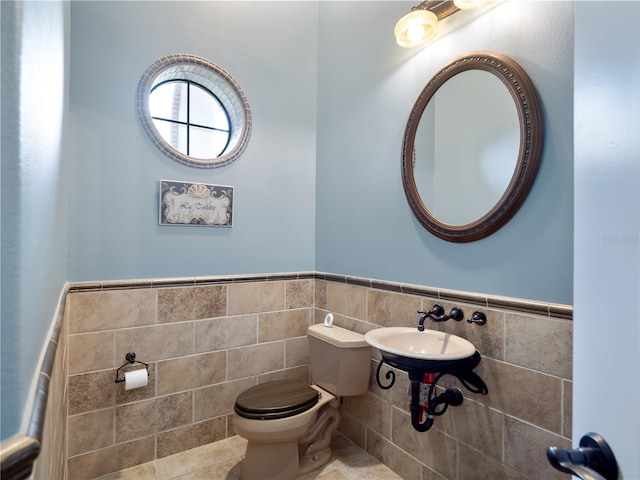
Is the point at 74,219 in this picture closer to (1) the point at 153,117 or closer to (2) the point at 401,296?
(1) the point at 153,117

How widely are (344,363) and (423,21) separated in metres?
1.85

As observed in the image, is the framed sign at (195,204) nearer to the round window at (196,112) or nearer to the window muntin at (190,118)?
the round window at (196,112)

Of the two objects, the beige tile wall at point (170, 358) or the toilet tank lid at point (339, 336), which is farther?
the toilet tank lid at point (339, 336)

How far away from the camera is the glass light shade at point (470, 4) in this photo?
140 cm

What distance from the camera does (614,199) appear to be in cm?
52

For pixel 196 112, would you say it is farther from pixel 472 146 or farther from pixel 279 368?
pixel 279 368

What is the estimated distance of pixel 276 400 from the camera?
5.87 feet

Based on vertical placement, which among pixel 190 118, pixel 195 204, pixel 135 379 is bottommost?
pixel 135 379

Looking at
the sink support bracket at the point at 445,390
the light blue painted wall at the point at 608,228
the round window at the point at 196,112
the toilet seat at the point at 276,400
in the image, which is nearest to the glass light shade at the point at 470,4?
the light blue painted wall at the point at 608,228

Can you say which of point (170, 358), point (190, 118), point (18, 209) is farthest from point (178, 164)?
point (18, 209)

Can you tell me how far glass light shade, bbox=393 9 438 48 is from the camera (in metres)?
1.58

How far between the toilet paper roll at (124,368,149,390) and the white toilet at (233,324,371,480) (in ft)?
1.75

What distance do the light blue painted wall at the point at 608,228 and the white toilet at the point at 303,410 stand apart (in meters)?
1.41

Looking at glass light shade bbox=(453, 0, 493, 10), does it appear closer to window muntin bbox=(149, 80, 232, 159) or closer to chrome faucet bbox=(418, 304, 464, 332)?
chrome faucet bbox=(418, 304, 464, 332)
